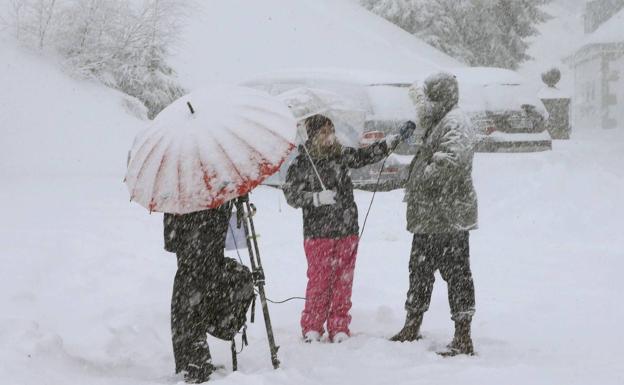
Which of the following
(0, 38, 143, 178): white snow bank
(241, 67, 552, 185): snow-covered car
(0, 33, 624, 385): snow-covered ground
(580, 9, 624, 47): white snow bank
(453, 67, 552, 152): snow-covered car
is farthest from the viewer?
(580, 9, 624, 47): white snow bank

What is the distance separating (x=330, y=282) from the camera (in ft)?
17.4

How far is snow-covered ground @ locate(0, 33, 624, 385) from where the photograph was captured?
15.4 ft

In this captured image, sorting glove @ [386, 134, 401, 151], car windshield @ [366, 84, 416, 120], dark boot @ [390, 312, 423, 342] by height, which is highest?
car windshield @ [366, 84, 416, 120]

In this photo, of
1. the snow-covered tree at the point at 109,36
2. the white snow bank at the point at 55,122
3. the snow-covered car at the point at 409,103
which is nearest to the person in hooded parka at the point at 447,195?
the snow-covered car at the point at 409,103

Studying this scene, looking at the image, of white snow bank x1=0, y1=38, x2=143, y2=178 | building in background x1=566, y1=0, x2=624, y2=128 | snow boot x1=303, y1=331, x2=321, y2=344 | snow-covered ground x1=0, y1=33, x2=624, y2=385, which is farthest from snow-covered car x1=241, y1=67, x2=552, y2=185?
building in background x1=566, y1=0, x2=624, y2=128

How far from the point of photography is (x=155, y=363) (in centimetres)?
511

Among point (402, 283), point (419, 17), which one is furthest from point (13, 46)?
point (419, 17)

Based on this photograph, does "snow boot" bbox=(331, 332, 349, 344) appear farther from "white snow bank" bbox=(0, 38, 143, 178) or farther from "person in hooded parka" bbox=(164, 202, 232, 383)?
"white snow bank" bbox=(0, 38, 143, 178)

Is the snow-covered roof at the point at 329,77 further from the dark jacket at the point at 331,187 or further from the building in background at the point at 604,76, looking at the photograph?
the building in background at the point at 604,76

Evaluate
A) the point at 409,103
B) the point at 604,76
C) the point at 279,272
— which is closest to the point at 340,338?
the point at 279,272

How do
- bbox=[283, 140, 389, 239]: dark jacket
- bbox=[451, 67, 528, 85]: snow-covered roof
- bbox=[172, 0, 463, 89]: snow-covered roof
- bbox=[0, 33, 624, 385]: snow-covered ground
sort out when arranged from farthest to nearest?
1. bbox=[172, 0, 463, 89]: snow-covered roof
2. bbox=[451, 67, 528, 85]: snow-covered roof
3. bbox=[283, 140, 389, 239]: dark jacket
4. bbox=[0, 33, 624, 385]: snow-covered ground

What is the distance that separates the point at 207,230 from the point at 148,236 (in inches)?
159

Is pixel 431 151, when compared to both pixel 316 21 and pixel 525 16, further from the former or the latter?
pixel 525 16

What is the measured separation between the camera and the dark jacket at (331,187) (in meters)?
5.20
